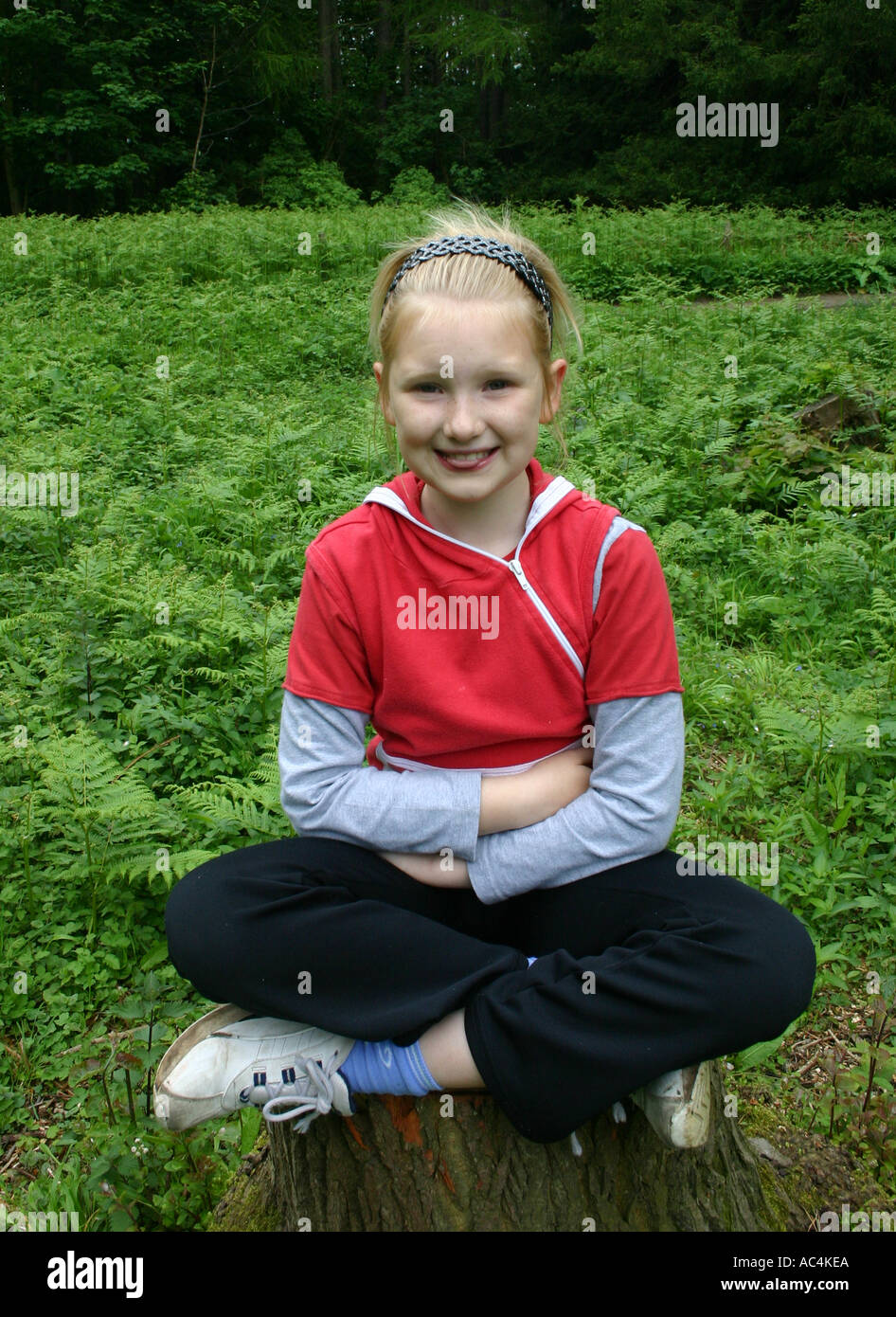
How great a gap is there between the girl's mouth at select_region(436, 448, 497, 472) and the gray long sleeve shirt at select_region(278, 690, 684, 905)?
581mm

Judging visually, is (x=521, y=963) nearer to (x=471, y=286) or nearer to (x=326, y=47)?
(x=471, y=286)

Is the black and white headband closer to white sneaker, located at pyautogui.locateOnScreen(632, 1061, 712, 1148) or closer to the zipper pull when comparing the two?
the zipper pull

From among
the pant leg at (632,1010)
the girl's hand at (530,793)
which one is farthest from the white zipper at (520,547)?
the pant leg at (632,1010)

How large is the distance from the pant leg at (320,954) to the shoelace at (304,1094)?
0.08 metres

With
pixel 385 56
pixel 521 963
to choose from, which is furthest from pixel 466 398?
pixel 385 56

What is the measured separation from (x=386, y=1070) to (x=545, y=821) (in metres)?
0.60

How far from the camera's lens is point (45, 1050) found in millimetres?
2789

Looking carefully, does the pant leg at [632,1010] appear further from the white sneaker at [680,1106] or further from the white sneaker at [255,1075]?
the white sneaker at [255,1075]

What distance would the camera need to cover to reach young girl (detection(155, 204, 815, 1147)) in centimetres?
189

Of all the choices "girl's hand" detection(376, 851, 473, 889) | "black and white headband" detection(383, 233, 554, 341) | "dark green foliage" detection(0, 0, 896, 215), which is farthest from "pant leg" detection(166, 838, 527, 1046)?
"dark green foliage" detection(0, 0, 896, 215)

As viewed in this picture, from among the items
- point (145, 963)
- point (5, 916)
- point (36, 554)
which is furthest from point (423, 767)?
point (36, 554)

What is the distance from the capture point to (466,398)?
7.09ft

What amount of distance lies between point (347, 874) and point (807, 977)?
94 cm

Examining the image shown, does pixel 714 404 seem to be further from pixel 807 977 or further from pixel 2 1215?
pixel 2 1215
